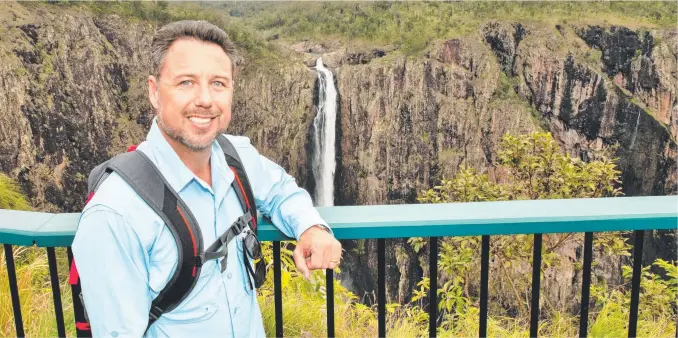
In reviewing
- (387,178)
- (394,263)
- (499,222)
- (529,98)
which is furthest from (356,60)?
(499,222)

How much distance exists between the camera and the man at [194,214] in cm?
123

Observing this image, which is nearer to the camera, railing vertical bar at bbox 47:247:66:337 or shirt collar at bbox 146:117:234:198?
shirt collar at bbox 146:117:234:198

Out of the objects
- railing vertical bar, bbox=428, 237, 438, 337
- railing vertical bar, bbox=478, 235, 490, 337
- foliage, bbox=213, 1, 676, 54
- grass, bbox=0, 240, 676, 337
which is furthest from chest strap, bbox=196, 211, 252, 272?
foliage, bbox=213, 1, 676, 54

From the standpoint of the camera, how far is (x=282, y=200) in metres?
1.66

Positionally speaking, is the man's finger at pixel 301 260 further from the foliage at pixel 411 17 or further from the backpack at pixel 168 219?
the foliage at pixel 411 17

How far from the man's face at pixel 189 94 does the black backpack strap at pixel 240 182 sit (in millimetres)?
155

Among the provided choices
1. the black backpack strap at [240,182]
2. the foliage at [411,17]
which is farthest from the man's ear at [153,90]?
the foliage at [411,17]

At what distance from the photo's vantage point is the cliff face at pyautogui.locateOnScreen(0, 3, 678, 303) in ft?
114

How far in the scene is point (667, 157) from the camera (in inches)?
1363

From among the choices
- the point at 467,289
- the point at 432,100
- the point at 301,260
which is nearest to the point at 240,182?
the point at 301,260

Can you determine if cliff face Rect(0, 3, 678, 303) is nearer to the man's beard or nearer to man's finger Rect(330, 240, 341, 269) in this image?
man's finger Rect(330, 240, 341, 269)

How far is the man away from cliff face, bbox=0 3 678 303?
31.4 meters

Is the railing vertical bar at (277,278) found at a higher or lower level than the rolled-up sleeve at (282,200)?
lower

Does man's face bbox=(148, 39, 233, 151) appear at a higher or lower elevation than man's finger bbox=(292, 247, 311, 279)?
higher
